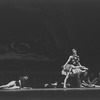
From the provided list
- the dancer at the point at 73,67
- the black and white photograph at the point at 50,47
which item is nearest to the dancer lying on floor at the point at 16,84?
the black and white photograph at the point at 50,47

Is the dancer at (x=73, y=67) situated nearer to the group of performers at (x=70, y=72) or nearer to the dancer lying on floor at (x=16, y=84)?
the group of performers at (x=70, y=72)

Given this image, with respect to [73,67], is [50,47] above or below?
above

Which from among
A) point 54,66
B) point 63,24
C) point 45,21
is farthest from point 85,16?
point 54,66

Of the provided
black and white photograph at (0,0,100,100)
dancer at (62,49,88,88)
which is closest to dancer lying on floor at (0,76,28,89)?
black and white photograph at (0,0,100,100)

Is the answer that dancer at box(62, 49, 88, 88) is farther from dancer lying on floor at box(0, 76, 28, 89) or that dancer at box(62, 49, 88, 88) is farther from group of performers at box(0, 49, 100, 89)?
dancer lying on floor at box(0, 76, 28, 89)

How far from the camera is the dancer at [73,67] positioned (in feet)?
14.7

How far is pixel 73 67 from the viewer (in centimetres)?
449

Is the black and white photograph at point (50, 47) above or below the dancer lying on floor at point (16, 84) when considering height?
above

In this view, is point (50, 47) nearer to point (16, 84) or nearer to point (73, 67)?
point (73, 67)

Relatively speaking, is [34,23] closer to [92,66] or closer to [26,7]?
[26,7]

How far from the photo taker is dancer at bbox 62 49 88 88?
4.48m

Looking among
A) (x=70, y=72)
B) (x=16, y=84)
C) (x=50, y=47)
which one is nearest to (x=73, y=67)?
(x=70, y=72)

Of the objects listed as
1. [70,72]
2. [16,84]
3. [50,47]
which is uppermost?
[50,47]

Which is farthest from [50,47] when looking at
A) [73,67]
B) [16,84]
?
[16,84]
